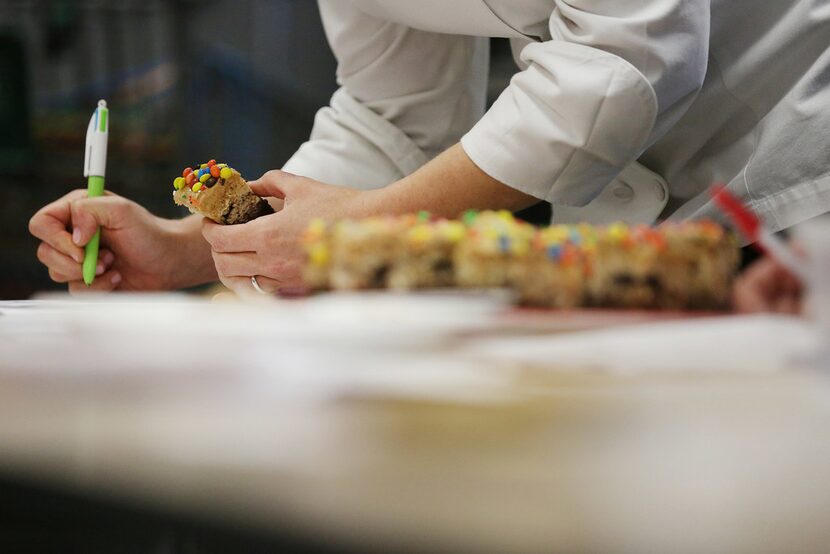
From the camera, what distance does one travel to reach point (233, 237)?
2.88ft

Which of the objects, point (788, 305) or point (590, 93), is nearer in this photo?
point (788, 305)

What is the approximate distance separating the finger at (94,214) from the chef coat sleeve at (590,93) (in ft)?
1.53

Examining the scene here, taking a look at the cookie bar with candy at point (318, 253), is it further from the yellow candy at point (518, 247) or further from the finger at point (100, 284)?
the finger at point (100, 284)

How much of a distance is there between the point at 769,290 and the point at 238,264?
22.0 inches

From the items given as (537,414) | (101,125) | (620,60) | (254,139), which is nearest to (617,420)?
(537,414)

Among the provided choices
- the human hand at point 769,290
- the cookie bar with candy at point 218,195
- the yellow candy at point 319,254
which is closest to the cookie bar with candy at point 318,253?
the yellow candy at point 319,254

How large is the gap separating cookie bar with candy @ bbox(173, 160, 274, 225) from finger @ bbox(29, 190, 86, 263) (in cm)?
24

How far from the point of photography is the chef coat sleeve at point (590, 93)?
78 centimetres

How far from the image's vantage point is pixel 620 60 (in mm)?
777

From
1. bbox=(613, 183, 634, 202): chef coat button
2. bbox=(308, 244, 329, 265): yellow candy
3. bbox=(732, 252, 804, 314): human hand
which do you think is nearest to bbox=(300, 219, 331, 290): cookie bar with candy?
bbox=(308, 244, 329, 265): yellow candy

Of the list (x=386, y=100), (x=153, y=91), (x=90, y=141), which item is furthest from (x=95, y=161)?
(x=153, y=91)

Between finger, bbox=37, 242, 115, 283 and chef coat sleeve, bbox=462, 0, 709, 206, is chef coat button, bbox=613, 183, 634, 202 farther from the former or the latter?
finger, bbox=37, 242, 115, 283

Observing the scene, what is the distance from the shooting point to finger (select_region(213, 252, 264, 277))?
88 centimetres

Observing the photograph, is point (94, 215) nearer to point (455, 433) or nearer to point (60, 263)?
point (60, 263)
